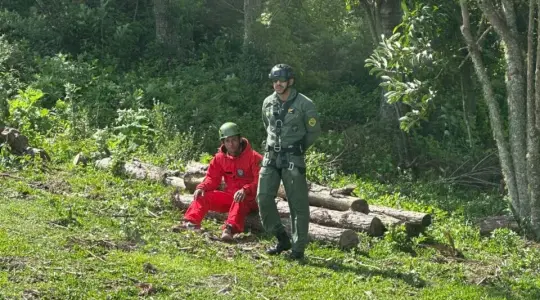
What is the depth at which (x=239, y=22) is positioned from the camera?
84.9ft

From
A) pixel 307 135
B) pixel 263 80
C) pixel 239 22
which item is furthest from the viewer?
pixel 239 22

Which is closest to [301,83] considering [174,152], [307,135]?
[174,152]

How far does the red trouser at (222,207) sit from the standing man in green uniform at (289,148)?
3.02ft

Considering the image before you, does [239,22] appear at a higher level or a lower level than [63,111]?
higher

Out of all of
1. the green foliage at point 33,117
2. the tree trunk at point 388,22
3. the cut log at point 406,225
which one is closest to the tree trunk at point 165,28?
the green foliage at point 33,117

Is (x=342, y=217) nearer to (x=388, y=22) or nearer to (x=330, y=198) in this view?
(x=330, y=198)

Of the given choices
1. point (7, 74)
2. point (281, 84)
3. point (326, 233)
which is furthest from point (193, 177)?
point (7, 74)

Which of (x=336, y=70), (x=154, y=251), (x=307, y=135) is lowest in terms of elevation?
(x=154, y=251)

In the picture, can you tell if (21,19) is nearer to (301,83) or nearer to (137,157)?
(301,83)

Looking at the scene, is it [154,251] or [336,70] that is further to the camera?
[336,70]

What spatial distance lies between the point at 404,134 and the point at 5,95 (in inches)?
278

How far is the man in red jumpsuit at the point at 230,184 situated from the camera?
1119 centimetres

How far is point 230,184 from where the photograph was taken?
38.0ft

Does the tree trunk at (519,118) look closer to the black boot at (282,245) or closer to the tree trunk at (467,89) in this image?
the tree trunk at (467,89)
